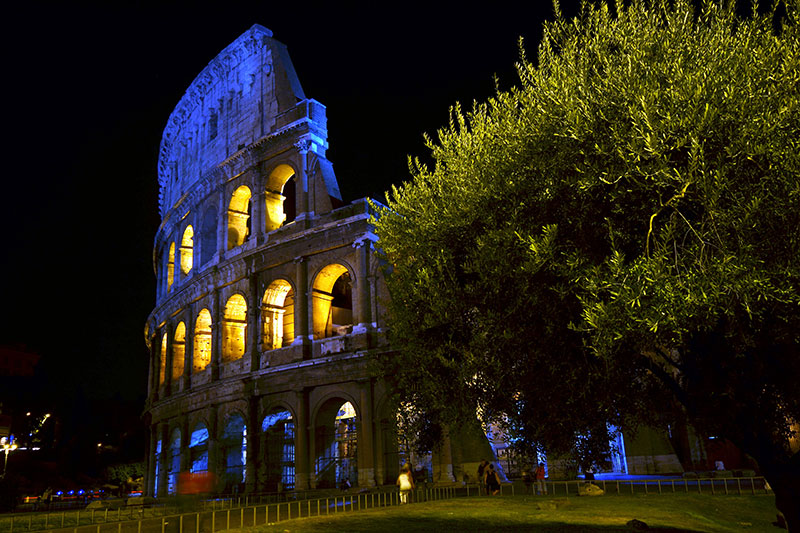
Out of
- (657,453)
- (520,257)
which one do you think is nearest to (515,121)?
(520,257)

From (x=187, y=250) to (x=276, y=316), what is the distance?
32.5 feet

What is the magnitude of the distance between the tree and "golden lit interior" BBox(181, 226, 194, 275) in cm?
2633

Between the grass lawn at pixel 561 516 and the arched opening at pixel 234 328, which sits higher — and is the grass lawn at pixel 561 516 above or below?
below

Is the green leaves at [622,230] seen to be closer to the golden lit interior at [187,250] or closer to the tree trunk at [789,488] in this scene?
the tree trunk at [789,488]

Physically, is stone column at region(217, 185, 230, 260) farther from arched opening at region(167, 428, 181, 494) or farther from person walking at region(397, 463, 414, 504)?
person walking at region(397, 463, 414, 504)

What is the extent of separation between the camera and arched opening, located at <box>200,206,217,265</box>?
32.0 m

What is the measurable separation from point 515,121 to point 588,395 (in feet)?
14.8

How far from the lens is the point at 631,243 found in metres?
8.51

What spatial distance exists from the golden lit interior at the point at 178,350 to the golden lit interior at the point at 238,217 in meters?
6.29

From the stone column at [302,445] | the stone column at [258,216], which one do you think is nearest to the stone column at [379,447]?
the stone column at [302,445]

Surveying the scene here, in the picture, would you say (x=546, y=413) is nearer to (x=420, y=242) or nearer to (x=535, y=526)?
(x=535, y=526)

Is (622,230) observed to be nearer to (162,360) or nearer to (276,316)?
(276,316)

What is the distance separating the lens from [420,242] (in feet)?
37.2

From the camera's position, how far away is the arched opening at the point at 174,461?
30569 millimetres
